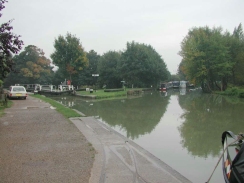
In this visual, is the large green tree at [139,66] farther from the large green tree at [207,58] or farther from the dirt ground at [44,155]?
the dirt ground at [44,155]

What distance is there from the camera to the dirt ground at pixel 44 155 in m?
4.93

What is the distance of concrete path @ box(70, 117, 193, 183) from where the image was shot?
16.1ft

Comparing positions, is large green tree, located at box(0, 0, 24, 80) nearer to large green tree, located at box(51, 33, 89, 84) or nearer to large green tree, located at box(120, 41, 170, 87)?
large green tree, located at box(51, 33, 89, 84)

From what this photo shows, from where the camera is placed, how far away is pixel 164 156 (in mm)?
7035

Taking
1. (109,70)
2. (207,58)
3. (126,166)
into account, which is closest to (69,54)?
(109,70)

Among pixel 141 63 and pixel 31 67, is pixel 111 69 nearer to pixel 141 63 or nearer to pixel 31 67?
pixel 141 63

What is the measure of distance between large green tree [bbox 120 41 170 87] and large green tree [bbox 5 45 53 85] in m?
19.8

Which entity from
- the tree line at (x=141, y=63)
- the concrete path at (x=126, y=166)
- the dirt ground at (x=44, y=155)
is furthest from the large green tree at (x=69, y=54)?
the concrete path at (x=126, y=166)

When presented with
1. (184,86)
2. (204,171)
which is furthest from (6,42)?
(184,86)

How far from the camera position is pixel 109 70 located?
55375 millimetres

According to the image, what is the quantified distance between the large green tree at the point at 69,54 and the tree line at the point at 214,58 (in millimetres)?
19197

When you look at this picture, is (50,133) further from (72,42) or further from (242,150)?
(72,42)

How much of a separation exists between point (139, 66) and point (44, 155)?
49.2 m

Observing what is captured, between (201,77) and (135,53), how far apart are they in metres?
17.9
